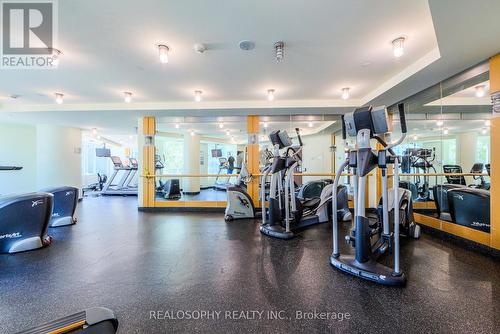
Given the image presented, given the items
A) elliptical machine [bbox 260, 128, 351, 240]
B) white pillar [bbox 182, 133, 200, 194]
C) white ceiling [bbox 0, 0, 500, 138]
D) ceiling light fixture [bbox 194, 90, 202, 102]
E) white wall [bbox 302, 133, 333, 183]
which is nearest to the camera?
white ceiling [bbox 0, 0, 500, 138]

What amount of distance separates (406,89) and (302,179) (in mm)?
3294

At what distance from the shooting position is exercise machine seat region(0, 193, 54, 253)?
3.05 m

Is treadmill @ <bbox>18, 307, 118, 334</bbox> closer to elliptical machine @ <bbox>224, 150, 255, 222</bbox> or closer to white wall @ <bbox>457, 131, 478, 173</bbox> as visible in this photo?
elliptical machine @ <bbox>224, 150, 255, 222</bbox>

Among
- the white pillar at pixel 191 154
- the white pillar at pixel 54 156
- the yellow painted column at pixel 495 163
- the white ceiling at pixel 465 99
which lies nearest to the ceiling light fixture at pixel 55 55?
the white pillar at pixel 191 154

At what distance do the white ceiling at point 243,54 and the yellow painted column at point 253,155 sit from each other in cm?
63

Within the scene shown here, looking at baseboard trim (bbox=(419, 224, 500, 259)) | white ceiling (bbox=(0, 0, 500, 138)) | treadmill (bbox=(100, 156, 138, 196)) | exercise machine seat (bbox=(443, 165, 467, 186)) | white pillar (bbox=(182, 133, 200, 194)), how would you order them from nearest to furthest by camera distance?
white ceiling (bbox=(0, 0, 500, 138)) → baseboard trim (bbox=(419, 224, 500, 259)) → exercise machine seat (bbox=(443, 165, 467, 186)) → white pillar (bbox=(182, 133, 200, 194)) → treadmill (bbox=(100, 156, 138, 196))

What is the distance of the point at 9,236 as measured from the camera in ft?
10.1

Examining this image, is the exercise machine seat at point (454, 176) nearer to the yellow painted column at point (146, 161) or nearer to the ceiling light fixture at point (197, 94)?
the ceiling light fixture at point (197, 94)

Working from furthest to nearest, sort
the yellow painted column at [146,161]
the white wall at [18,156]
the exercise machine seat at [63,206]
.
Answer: the white wall at [18,156] < the yellow painted column at [146,161] < the exercise machine seat at [63,206]

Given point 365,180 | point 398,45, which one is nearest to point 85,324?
point 365,180

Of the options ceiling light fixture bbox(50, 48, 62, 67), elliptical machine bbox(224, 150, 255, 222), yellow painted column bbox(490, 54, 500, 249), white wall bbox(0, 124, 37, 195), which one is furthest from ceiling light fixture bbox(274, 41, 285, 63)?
white wall bbox(0, 124, 37, 195)

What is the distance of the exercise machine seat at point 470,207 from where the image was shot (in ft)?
10.4
